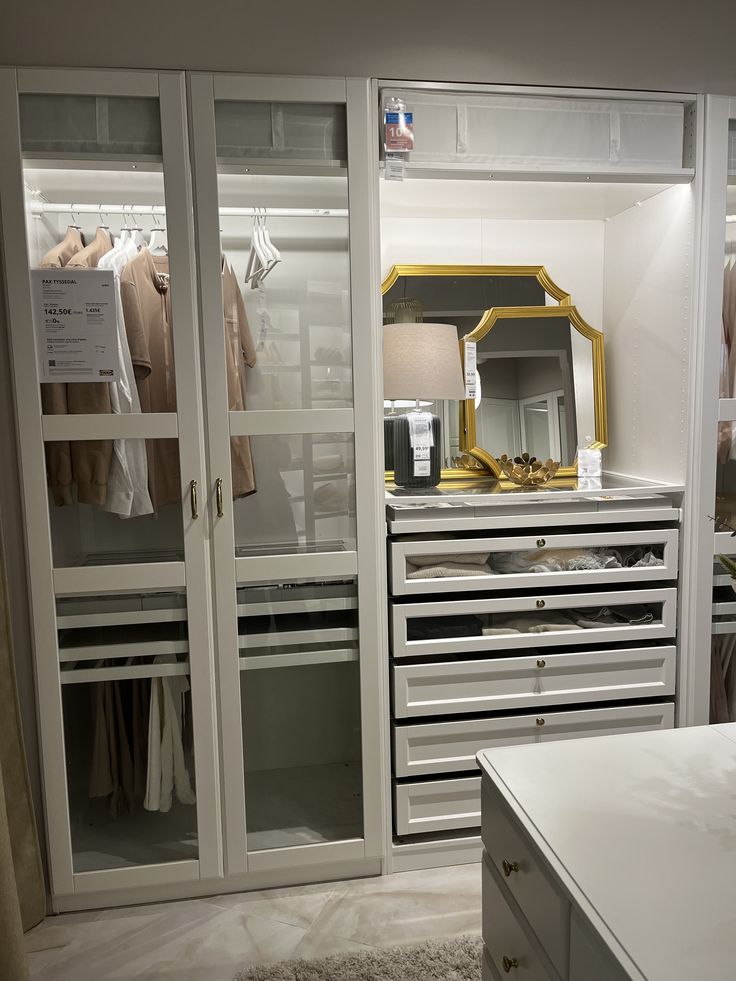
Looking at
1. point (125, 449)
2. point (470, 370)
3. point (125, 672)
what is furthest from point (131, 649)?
point (470, 370)

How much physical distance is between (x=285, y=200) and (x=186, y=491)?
36.3 inches

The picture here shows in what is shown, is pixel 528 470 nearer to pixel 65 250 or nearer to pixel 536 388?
pixel 536 388

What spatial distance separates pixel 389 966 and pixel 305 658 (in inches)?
34.0

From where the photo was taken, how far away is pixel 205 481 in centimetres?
223

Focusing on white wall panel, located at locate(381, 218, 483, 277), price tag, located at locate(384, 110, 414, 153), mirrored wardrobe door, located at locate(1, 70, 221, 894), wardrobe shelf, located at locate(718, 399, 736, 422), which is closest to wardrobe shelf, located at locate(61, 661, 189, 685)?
mirrored wardrobe door, located at locate(1, 70, 221, 894)

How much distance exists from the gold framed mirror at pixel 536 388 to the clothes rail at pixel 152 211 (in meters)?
0.78

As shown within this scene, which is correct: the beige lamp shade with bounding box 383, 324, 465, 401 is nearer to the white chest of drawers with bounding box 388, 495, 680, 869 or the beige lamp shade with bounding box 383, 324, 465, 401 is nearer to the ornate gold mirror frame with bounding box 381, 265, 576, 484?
the ornate gold mirror frame with bounding box 381, 265, 576, 484

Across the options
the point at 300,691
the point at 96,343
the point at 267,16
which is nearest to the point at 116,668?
the point at 300,691

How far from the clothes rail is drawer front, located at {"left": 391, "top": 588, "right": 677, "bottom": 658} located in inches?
48.2

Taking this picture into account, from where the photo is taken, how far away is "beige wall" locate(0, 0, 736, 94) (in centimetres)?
184

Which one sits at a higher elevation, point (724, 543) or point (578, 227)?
point (578, 227)

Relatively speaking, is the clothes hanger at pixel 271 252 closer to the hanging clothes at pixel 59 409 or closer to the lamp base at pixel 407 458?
the hanging clothes at pixel 59 409

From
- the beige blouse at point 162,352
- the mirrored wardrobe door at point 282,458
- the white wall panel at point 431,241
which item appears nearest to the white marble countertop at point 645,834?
the mirrored wardrobe door at point 282,458

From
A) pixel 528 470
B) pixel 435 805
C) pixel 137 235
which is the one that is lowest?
pixel 435 805
